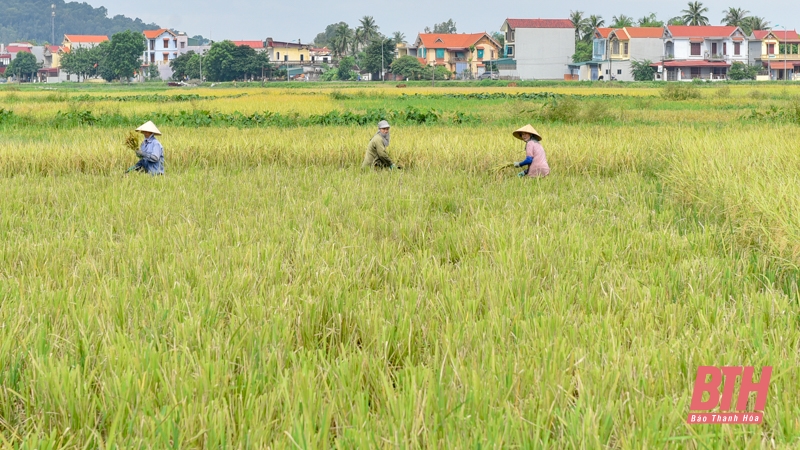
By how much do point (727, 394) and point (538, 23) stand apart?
77.0 m

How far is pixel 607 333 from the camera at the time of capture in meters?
2.98

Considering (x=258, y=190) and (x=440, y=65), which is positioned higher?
(x=440, y=65)

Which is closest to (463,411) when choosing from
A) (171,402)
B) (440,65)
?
(171,402)

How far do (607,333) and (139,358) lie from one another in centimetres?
174

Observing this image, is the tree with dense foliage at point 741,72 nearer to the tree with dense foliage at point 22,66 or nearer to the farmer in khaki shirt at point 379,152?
the farmer in khaki shirt at point 379,152

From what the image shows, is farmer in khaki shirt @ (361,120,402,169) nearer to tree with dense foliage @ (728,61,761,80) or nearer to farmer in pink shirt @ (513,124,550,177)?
farmer in pink shirt @ (513,124,550,177)

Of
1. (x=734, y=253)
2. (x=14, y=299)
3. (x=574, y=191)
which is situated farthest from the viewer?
(x=574, y=191)

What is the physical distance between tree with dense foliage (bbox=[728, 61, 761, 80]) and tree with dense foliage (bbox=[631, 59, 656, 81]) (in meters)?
6.16

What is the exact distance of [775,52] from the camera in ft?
231

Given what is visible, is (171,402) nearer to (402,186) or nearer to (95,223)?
(95,223)

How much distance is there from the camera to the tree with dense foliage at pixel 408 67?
248 feet

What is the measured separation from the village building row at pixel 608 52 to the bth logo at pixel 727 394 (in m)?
67.0

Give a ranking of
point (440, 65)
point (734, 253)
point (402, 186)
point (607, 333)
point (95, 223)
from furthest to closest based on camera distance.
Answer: point (440, 65) < point (402, 186) < point (95, 223) < point (734, 253) < point (607, 333)

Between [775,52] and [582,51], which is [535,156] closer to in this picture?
[775,52]
